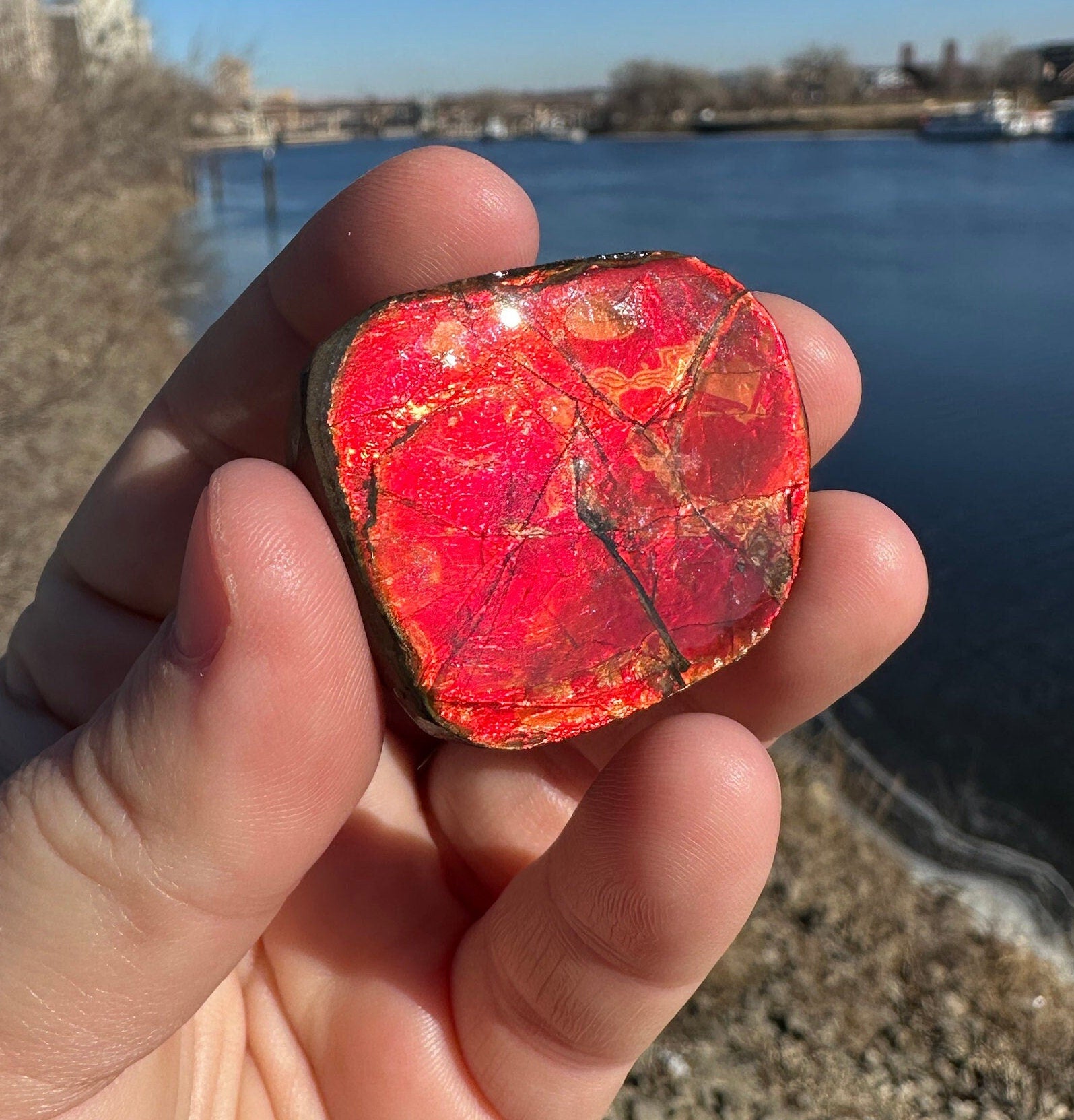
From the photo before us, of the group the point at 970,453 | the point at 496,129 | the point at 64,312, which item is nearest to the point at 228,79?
the point at 64,312

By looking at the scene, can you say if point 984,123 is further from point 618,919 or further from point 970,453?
point 618,919

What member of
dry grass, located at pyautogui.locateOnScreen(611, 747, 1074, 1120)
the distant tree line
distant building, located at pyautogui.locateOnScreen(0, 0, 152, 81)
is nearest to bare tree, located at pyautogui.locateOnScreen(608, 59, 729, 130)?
the distant tree line

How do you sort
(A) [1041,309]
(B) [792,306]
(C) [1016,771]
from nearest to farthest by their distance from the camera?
(B) [792,306]
(C) [1016,771]
(A) [1041,309]

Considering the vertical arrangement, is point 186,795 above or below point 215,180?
below

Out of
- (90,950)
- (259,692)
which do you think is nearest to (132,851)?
Answer: (90,950)

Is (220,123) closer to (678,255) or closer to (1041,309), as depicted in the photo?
(1041,309)
